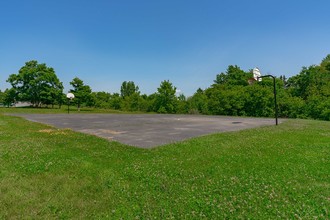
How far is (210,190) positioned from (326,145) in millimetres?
6903

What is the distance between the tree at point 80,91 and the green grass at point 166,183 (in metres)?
42.9

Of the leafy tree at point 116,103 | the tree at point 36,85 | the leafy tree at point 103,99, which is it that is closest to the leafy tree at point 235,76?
the leafy tree at point 116,103

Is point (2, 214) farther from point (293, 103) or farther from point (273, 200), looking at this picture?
point (293, 103)

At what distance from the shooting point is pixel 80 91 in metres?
48.8

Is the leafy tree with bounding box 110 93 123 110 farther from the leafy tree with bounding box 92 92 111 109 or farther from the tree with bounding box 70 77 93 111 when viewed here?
the tree with bounding box 70 77 93 111

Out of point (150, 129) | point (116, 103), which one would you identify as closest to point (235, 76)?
point (116, 103)

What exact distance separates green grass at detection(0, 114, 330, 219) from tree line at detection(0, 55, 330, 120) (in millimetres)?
27550

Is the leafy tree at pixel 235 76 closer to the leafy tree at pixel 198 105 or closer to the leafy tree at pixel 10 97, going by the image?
the leafy tree at pixel 198 105

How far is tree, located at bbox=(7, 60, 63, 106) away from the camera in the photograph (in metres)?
53.2

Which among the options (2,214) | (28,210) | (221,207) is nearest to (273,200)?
(221,207)

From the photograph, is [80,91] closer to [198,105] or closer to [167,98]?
[167,98]

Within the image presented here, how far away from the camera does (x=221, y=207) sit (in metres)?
3.85

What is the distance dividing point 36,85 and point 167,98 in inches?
1351

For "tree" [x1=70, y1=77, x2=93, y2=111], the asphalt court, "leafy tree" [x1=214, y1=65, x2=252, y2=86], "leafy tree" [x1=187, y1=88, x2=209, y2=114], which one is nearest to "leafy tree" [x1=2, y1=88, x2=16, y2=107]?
"tree" [x1=70, y1=77, x2=93, y2=111]
